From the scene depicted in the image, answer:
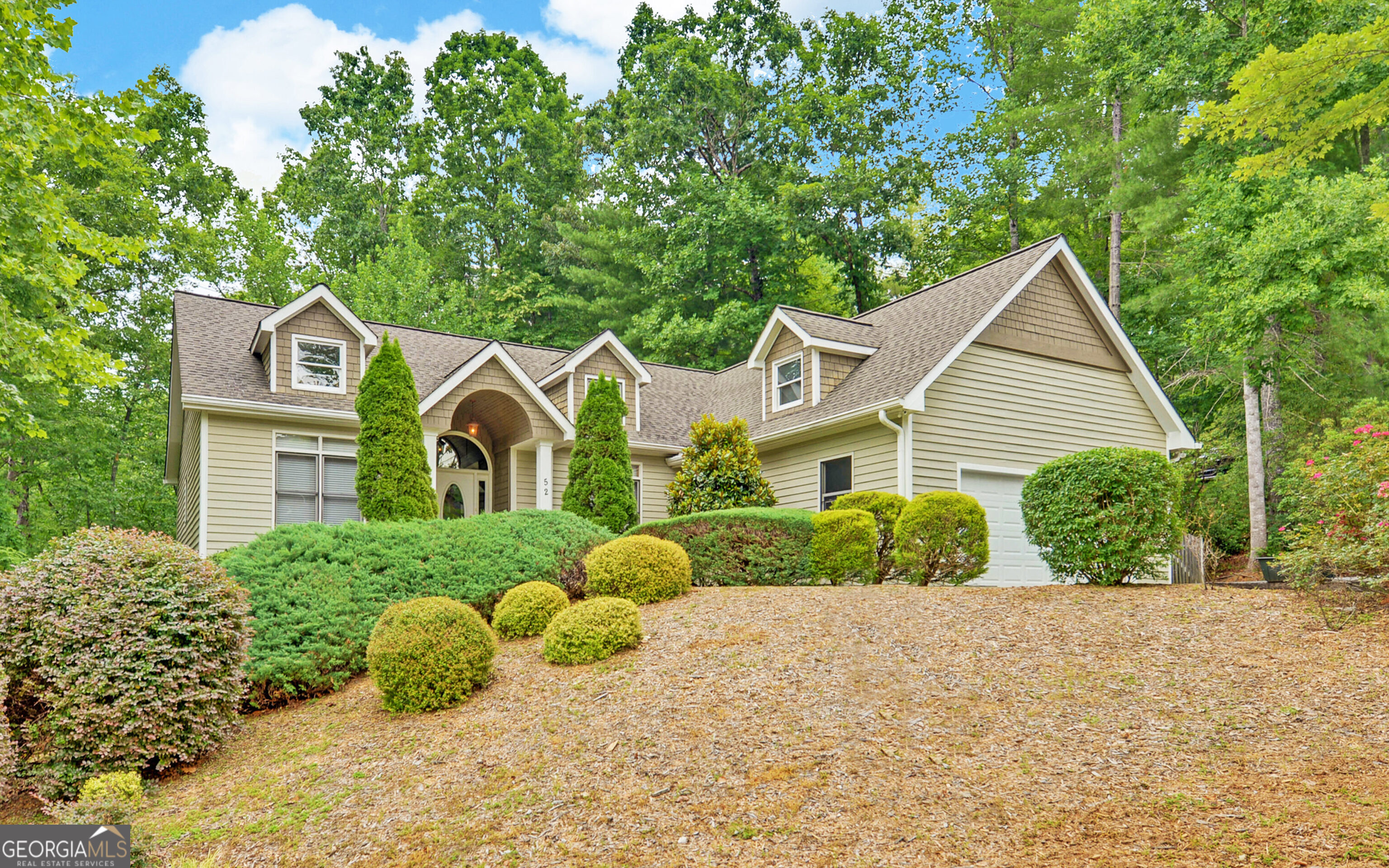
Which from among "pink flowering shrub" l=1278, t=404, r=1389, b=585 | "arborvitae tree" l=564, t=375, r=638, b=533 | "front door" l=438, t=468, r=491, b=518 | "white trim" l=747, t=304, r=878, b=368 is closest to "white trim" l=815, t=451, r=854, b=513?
"white trim" l=747, t=304, r=878, b=368

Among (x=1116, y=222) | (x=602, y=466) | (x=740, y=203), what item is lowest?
(x=602, y=466)

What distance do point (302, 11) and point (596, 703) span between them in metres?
21.3

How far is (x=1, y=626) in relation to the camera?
6.71 metres

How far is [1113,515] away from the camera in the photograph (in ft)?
29.6

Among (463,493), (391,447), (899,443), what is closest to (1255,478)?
(899,443)

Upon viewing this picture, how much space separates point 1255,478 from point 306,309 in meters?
19.3

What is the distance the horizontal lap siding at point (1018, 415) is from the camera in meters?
13.8

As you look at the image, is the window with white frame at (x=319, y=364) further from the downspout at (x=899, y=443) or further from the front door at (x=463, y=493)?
the downspout at (x=899, y=443)

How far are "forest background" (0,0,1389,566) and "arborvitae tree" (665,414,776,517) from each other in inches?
316

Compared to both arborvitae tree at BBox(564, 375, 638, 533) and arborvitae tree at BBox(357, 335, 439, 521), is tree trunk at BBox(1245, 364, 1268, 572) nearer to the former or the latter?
arborvitae tree at BBox(564, 375, 638, 533)

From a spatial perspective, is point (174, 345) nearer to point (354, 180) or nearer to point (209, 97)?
point (209, 97)

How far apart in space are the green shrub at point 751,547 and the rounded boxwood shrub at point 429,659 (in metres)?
3.48

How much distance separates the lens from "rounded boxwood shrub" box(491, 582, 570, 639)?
923 centimetres

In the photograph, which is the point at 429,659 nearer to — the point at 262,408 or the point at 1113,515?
the point at 1113,515
